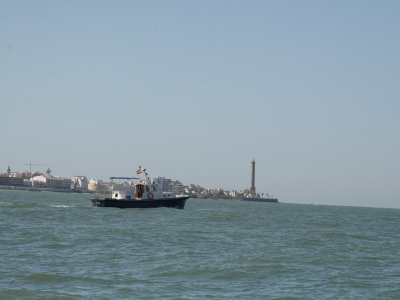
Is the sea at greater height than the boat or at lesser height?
lesser

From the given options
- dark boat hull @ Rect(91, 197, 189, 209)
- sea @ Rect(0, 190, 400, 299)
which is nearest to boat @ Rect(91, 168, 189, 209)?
dark boat hull @ Rect(91, 197, 189, 209)

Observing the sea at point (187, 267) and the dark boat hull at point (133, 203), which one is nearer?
the sea at point (187, 267)

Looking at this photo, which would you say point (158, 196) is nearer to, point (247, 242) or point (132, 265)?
point (247, 242)

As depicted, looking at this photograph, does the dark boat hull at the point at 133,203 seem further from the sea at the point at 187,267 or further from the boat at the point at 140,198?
the sea at the point at 187,267

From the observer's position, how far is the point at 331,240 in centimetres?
4050

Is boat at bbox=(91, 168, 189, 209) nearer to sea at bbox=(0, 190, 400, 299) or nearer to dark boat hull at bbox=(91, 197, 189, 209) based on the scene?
dark boat hull at bbox=(91, 197, 189, 209)

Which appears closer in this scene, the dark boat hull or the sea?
the sea

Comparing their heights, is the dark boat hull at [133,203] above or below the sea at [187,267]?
above

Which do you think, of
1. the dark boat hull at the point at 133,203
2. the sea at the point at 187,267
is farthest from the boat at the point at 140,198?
the sea at the point at 187,267

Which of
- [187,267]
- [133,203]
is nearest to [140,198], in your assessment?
[133,203]

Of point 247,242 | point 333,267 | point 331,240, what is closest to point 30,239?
point 247,242

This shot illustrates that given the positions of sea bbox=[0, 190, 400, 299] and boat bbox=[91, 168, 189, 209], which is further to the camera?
boat bbox=[91, 168, 189, 209]

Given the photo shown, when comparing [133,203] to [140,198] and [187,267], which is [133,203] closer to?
[140,198]

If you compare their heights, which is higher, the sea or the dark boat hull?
the dark boat hull
